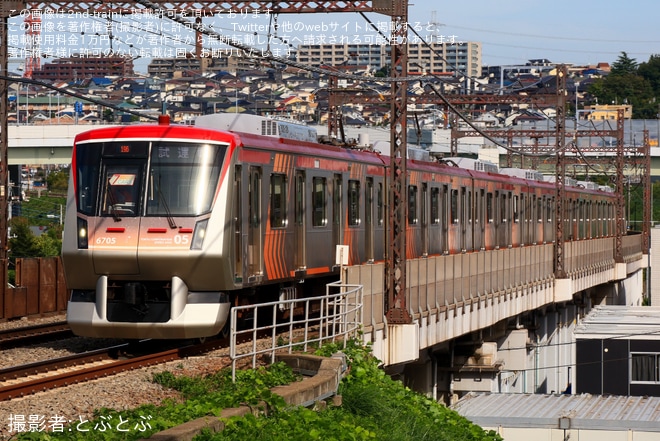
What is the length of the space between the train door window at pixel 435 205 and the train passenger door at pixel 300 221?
348 inches

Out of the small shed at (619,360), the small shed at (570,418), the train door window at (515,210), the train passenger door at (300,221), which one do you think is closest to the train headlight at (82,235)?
the train passenger door at (300,221)

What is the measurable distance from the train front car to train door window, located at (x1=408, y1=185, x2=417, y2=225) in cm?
1015

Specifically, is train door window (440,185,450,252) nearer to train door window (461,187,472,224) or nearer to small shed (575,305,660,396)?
train door window (461,187,472,224)

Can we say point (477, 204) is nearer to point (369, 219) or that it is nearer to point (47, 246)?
point (369, 219)

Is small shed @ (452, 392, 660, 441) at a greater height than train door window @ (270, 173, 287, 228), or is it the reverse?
train door window @ (270, 173, 287, 228)

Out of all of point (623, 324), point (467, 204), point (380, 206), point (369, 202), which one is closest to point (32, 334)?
point (369, 202)

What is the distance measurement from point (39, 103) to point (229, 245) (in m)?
139

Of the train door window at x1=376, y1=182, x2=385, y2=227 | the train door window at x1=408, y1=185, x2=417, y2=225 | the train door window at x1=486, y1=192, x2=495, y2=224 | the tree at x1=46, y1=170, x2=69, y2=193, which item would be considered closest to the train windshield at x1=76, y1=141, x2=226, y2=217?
the train door window at x1=376, y1=182, x2=385, y2=227

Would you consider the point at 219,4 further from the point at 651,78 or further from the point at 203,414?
the point at 651,78

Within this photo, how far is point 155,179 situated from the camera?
17.6m

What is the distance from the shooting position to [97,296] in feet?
57.9

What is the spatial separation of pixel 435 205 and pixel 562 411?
5.66 meters

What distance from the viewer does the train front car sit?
17.4 meters

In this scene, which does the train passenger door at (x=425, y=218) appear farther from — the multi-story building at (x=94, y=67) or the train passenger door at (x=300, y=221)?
the train passenger door at (x=300, y=221)
